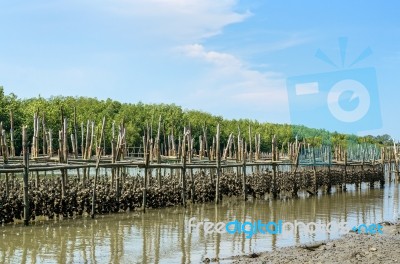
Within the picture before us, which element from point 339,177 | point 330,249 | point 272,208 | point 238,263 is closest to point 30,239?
point 238,263

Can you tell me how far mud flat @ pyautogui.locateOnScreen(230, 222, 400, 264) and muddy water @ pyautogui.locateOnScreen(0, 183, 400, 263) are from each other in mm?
748

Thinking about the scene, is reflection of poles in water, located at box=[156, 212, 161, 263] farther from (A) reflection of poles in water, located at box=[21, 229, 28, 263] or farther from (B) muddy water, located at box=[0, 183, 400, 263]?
(A) reflection of poles in water, located at box=[21, 229, 28, 263]

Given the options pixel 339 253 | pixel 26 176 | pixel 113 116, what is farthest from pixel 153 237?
pixel 113 116

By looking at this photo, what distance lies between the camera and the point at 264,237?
1326 centimetres

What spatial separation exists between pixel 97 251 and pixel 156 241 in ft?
5.87

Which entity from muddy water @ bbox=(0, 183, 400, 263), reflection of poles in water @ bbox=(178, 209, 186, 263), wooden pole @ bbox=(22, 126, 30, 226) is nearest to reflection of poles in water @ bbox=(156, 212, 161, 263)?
muddy water @ bbox=(0, 183, 400, 263)

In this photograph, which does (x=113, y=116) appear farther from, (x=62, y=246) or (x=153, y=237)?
(x=62, y=246)

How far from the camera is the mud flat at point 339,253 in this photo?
31.9 feet

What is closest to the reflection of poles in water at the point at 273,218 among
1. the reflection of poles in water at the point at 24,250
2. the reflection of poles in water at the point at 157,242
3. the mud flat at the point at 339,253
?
the mud flat at the point at 339,253

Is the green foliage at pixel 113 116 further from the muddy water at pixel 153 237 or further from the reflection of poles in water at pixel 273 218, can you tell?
the muddy water at pixel 153 237

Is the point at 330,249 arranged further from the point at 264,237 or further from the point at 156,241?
the point at 156,241

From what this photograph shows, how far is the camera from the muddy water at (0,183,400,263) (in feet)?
35.7

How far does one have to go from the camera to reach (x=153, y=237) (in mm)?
13281

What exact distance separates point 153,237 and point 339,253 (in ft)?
15.7
